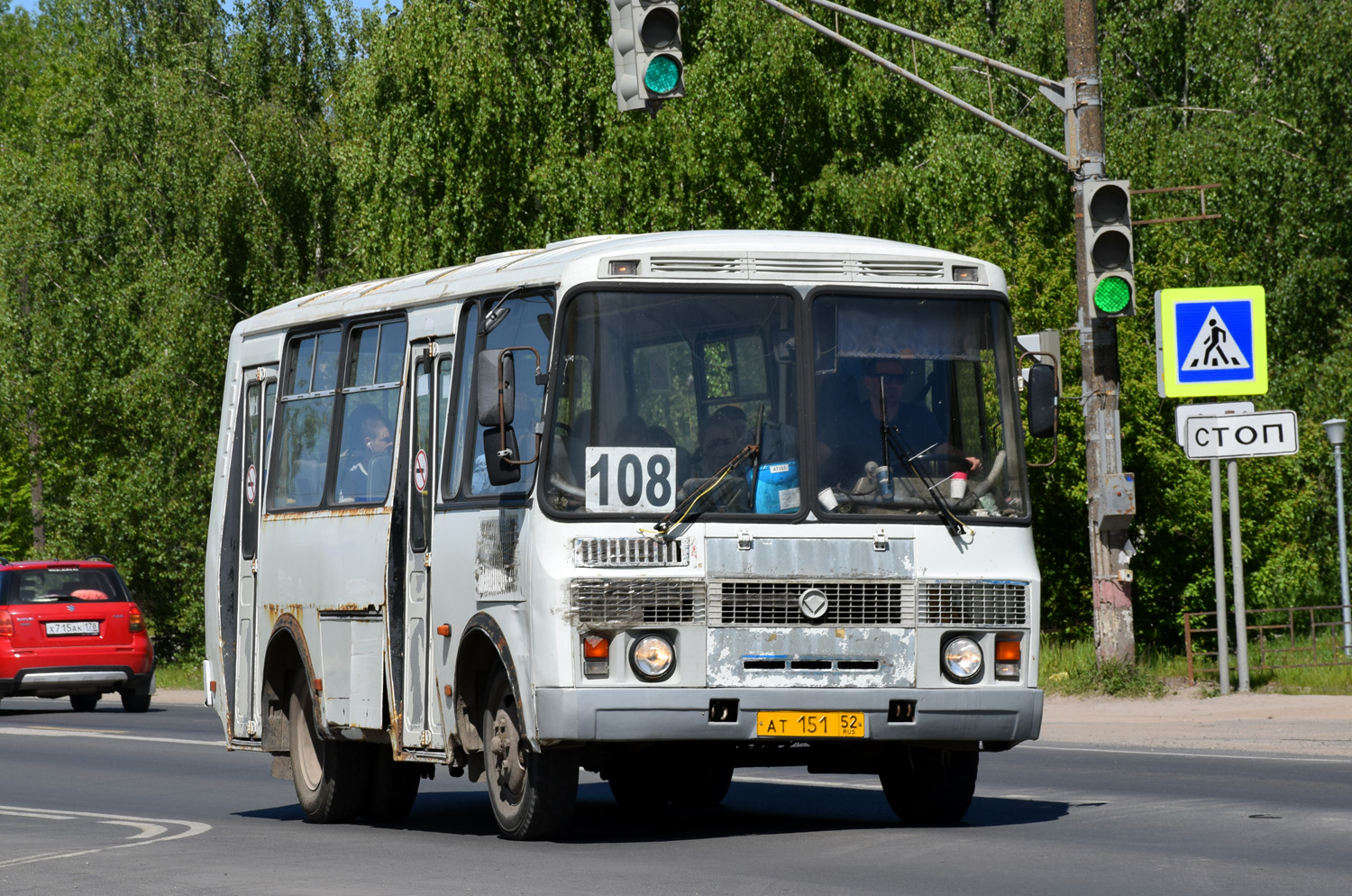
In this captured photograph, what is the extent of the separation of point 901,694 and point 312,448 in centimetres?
472

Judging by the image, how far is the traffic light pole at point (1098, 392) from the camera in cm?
2222

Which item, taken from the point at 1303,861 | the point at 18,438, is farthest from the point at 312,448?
the point at 18,438

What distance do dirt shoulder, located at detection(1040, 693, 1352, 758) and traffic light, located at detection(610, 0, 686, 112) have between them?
22.3 feet

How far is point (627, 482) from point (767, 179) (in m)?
24.1

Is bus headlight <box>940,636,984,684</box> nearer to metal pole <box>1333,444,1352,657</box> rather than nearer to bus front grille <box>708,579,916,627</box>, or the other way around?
bus front grille <box>708,579,916,627</box>

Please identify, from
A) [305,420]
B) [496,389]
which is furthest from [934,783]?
[305,420]

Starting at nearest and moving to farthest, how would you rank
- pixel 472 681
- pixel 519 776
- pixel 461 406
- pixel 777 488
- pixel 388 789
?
pixel 777 488 < pixel 519 776 < pixel 472 681 < pixel 461 406 < pixel 388 789

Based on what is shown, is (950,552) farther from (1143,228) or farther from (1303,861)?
(1143,228)

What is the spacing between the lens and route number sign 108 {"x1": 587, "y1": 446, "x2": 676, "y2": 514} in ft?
37.1

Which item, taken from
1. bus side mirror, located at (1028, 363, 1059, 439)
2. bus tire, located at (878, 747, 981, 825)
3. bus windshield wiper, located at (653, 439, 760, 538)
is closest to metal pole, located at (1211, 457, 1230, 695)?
bus tire, located at (878, 747, 981, 825)

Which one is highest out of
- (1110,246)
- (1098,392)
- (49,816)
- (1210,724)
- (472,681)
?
(1110,246)

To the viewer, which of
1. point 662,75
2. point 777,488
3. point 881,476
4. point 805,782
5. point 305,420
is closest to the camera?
point 777,488

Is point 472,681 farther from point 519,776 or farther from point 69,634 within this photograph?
point 69,634

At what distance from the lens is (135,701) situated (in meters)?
30.9
